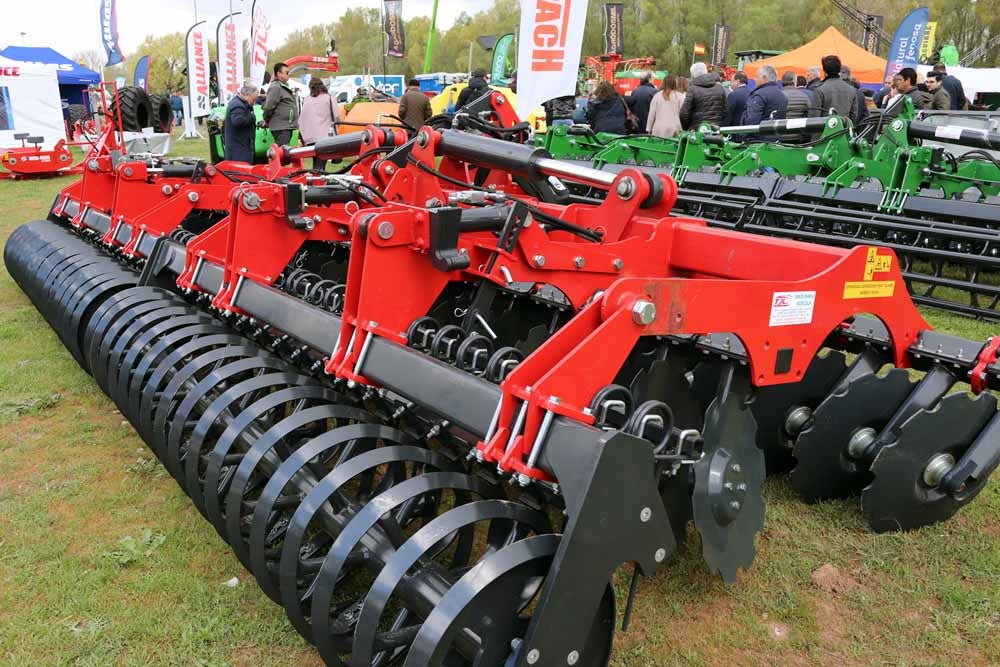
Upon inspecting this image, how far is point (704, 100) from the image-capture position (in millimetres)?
10758

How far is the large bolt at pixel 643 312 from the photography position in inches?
92.0

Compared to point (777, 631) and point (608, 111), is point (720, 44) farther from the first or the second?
point (777, 631)

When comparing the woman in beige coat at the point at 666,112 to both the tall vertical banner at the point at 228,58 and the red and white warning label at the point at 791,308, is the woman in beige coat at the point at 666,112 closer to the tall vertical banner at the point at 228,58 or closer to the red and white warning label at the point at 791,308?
the red and white warning label at the point at 791,308

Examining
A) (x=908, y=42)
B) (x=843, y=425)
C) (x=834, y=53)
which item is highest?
(x=908, y=42)

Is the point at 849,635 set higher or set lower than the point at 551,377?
lower

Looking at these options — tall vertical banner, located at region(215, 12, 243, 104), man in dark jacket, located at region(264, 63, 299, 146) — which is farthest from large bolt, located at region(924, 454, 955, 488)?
tall vertical banner, located at region(215, 12, 243, 104)

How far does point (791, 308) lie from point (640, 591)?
1180 mm

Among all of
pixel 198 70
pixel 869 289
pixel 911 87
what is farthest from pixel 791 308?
pixel 198 70

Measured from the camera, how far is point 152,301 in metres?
4.44

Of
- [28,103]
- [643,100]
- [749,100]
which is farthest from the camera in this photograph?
[28,103]

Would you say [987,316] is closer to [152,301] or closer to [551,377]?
[551,377]

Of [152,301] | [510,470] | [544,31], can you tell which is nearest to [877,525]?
[510,470]

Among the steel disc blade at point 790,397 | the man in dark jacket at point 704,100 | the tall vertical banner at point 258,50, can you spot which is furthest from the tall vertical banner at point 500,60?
the steel disc blade at point 790,397

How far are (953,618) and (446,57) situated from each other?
81.2 meters
